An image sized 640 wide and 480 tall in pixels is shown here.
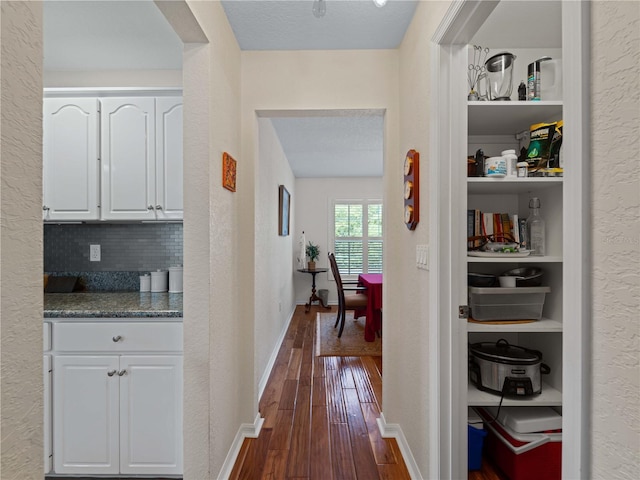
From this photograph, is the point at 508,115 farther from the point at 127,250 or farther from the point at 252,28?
the point at 127,250

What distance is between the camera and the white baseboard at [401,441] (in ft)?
5.77

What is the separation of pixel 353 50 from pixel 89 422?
103 inches

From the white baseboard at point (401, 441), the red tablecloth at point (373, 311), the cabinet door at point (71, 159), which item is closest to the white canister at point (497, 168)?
the white baseboard at point (401, 441)

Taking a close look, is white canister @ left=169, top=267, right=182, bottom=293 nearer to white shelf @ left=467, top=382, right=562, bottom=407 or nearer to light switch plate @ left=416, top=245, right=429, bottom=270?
light switch plate @ left=416, top=245, right=429, bottom=270

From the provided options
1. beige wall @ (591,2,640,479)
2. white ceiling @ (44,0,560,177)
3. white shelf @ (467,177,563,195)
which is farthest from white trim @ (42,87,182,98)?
beige wall @ (591,2,640,479)

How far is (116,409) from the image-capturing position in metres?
1.72

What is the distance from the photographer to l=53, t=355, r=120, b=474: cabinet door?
171cm

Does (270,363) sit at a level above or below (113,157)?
below

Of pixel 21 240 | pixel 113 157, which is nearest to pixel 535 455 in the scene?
pixel 21 240

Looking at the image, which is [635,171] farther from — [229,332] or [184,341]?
[229,332]

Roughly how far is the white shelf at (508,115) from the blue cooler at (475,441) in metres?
1.64

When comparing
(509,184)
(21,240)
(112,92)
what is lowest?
(21,240)

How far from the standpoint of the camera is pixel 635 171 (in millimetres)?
542

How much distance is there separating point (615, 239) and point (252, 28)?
205 cm
